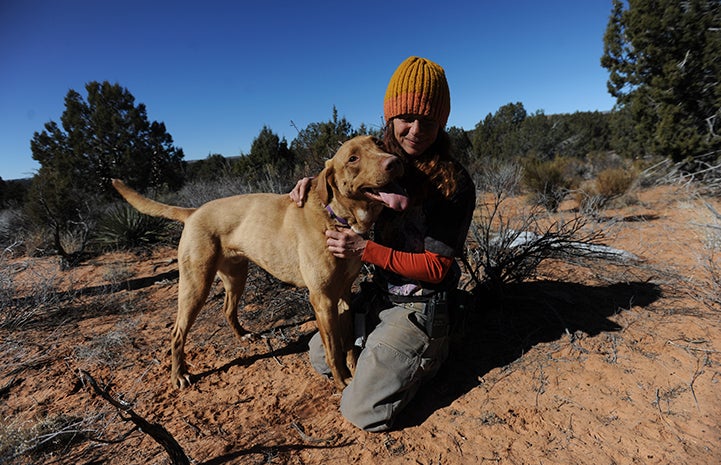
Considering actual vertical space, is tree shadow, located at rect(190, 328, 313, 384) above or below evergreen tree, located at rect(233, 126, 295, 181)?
below

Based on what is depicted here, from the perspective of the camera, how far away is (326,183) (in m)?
2.13

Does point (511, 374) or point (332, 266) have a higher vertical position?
point (332, 266)

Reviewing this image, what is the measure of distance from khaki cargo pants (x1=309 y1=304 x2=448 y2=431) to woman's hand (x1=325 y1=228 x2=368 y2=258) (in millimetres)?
629

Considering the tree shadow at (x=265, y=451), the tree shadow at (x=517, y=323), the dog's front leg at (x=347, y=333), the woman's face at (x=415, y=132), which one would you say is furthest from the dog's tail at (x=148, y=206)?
the tree shadow at (x=517, y=323)

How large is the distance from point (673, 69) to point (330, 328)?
10105mm

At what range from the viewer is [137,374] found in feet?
9.43

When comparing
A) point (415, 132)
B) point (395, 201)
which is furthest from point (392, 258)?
point (415, 132)

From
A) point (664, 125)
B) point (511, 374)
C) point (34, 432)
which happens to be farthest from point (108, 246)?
point (664, 125)

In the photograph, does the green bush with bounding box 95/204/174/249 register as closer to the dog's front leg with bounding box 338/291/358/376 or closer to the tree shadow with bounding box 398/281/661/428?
the dog's front leg with bounding box 338/291/358/376

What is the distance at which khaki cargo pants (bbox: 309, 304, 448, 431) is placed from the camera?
205cm

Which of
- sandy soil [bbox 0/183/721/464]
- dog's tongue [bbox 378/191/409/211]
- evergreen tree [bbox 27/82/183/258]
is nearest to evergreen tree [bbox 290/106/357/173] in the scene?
sandy soil [bbox 0/183/721/464]

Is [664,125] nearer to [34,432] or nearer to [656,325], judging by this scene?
[656,325]

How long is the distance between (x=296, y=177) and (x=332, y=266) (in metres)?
3.88

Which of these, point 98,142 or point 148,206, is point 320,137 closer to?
point 148,206
